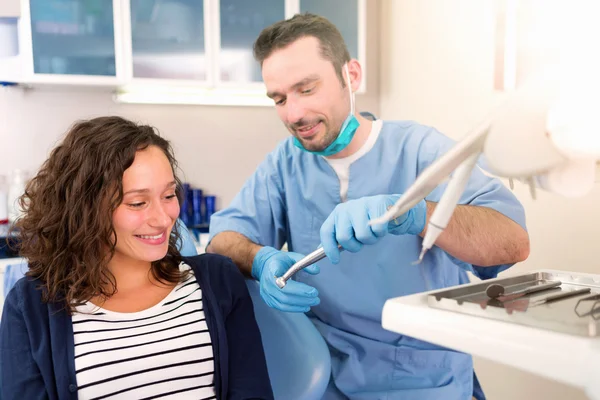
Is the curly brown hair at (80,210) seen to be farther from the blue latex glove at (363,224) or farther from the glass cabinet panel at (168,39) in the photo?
the glass cabinet panel at (168,39)

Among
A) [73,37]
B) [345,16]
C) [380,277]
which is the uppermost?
[345,16]

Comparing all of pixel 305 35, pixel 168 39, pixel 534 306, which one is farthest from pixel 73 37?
pixel 534 306

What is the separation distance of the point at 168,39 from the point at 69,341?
5.66ft

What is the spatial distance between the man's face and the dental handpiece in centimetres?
37

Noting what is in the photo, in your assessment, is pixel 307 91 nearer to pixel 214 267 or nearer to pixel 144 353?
pixel 214 267

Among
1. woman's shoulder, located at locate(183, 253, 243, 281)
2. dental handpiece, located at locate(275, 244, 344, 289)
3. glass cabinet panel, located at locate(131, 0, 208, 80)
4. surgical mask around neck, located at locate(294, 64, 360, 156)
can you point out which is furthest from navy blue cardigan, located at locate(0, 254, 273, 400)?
glass cabinet panel, located at locate(131, 0, 208, 80)

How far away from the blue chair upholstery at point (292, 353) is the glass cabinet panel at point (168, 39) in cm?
146

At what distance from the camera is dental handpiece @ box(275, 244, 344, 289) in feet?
3.53

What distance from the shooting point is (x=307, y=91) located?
1.41 metres

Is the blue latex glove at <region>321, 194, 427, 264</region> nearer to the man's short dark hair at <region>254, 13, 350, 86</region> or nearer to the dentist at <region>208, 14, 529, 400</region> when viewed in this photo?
the dentist at <region>208, 14, 529, 400</region>

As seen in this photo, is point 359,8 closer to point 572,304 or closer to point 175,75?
point 175,75

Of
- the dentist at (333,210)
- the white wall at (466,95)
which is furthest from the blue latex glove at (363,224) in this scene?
the white wall at (466,95)

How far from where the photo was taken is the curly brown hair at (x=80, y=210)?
1.15 metres

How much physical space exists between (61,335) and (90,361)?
0.08 meters
